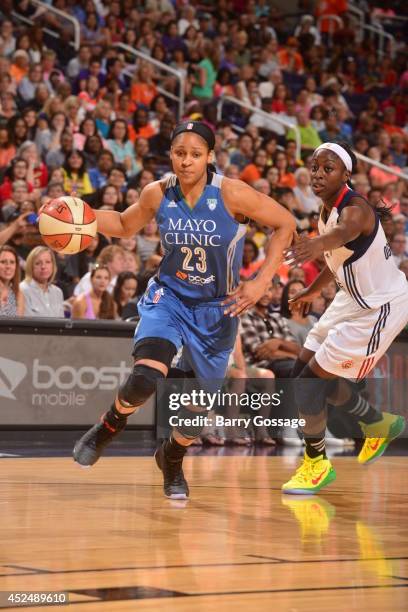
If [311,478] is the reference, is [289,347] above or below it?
above

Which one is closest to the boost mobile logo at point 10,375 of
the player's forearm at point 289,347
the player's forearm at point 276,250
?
the player's forearm at point 289,347

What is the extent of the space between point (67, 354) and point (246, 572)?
5978 millimetres

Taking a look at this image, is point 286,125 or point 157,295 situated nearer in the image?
point 157,295

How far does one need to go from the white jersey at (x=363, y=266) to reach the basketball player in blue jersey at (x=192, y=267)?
0.51m

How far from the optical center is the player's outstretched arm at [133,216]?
6746mm

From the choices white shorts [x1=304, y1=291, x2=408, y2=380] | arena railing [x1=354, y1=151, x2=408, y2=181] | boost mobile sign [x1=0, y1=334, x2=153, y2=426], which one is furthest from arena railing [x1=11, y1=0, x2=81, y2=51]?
white shorts [x1=304, y1=291, x2=408, y2=380]

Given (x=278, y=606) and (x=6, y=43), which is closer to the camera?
(x=278, y=606)

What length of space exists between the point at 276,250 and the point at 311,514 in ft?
4.91

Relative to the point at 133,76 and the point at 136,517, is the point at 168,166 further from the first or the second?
the point at 136,517

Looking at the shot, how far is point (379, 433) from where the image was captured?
311 inches

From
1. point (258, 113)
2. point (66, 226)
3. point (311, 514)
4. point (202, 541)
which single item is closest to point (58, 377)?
point (66, 226)

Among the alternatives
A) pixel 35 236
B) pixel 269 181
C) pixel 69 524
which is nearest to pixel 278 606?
pixel 69 524

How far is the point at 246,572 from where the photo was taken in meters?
4.57

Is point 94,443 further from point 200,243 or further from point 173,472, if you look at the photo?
point 200,243
